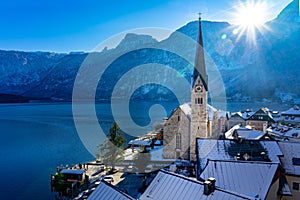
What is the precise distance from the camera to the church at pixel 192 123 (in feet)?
125

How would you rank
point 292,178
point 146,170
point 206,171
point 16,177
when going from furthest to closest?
point 16,177 < point 146,170 < point 292,178 < point 206,171

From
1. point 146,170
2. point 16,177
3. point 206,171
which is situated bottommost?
point 16,177

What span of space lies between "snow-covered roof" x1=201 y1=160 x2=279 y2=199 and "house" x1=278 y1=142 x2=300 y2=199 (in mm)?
6093

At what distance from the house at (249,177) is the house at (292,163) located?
Result: 345 centimetres

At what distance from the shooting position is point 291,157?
2250 cm

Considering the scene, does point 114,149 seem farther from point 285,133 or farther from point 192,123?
point 285,133

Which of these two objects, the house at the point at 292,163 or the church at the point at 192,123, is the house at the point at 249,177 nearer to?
the house at the point at 292,163

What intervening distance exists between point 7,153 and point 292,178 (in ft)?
187

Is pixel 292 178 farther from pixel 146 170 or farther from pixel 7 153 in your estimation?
pixel 7 153

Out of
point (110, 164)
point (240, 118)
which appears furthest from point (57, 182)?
point (240, 118)

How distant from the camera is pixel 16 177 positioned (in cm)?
4191

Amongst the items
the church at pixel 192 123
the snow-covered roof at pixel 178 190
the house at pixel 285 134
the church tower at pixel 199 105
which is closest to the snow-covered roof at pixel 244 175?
the snow-covered roof at pixel 178 190

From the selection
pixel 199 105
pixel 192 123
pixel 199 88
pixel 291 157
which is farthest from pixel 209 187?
pixel 199 88

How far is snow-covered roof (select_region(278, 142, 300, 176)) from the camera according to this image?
21375 millimetres
